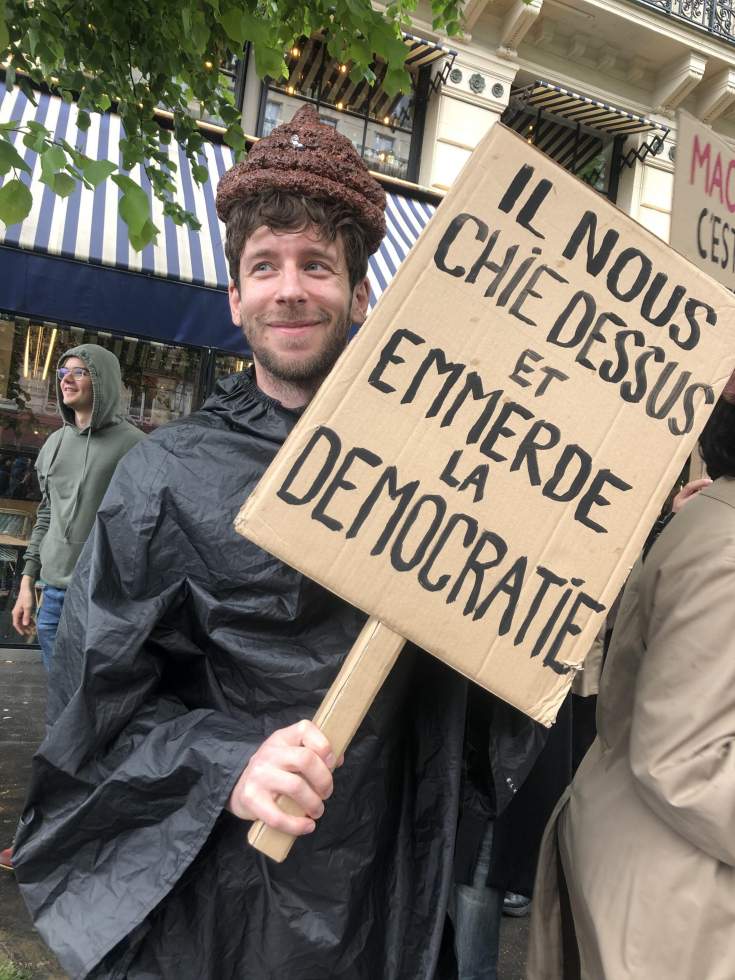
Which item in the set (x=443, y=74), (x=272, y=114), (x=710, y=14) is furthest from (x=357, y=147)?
(x=710, y=14)

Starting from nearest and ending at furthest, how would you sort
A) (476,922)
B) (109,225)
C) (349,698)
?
(349,698) < (476,922) < (109,225)

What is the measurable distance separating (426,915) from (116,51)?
3359 mm

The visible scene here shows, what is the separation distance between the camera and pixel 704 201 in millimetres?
1582

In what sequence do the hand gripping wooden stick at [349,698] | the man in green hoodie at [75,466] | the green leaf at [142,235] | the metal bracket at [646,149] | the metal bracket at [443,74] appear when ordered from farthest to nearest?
1. the metal bracket at [646,149]
2. the metal bracket at [443,74]
3. the man in green hoodie at [75,466]
4. the green leaf at [142,235]
5. the hand gripping wooden stick at [349,698]

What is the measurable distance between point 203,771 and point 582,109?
29.4 ft

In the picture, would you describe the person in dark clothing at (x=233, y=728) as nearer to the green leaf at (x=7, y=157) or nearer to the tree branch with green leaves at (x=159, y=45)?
the green leaf at (x=7, y=157)

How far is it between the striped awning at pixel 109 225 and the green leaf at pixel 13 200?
2.91 meters

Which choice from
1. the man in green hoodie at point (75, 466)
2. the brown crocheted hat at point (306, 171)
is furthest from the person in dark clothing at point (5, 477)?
the brown crocheted hat at point (306, 171)

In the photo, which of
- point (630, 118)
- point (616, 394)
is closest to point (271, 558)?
point (616, 394)

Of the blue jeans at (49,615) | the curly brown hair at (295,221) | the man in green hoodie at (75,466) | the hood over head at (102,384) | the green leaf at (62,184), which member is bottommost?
the blue jeans at (49,615)

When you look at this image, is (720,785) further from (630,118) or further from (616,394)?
(630,118)

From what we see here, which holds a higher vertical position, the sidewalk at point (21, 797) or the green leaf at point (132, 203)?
the green leaf at point (132, 203)

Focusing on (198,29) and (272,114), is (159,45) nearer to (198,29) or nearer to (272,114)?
(198,29)

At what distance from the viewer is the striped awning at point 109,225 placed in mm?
5039
